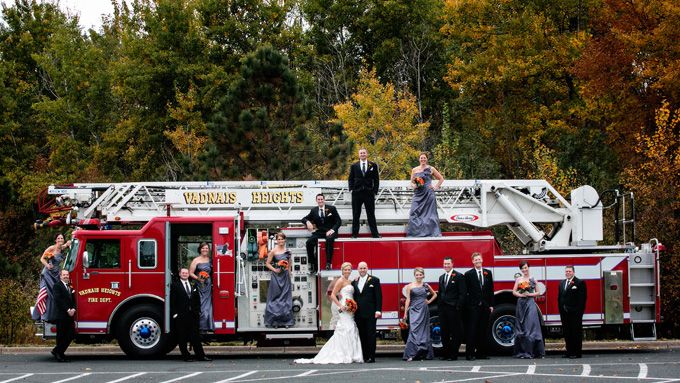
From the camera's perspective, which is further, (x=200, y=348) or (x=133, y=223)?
(x=133, y=223)

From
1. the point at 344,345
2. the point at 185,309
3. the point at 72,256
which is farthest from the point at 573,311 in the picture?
the point at 72,256

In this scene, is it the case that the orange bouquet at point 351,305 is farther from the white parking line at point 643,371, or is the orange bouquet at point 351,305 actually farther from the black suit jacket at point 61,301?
the black suit jacket at point 61,301

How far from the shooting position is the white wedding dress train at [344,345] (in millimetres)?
20781

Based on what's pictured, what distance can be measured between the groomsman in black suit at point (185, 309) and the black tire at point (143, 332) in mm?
470

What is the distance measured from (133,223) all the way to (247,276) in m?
2.62

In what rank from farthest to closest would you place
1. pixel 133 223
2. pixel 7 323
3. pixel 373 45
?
pixel 373 45
pixel 7 323
pixel 133 223

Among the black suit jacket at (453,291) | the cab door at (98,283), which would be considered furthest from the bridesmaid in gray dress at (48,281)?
the black suit jacket at (453,291)

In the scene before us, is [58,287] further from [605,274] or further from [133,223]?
[605,274]

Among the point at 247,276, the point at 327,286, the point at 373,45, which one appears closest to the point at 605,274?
the point at 327,286

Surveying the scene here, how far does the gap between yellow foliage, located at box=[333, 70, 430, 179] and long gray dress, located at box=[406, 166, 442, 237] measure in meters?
20.9

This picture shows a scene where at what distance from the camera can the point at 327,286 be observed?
22.1 m

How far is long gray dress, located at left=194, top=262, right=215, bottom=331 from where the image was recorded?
21781 millimetres

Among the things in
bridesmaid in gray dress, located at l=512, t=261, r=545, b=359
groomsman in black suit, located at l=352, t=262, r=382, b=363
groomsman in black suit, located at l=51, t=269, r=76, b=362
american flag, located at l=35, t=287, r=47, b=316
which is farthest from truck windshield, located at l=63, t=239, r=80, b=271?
bridesmaid in gray dress, located at l=512, t=261, r=545, b=359

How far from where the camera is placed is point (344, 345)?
68.3ft
